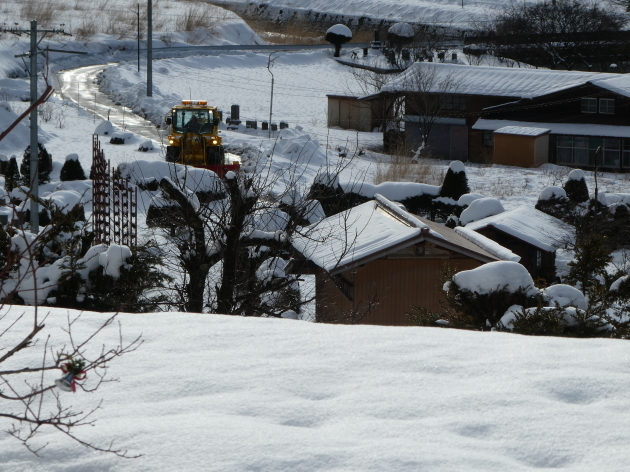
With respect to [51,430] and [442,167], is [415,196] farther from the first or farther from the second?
[51,430]

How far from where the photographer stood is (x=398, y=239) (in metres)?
13.9

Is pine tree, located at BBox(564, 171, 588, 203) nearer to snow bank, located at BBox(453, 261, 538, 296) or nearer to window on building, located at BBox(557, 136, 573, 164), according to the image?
window on building, located at BBox(557, 136, 573, 164)

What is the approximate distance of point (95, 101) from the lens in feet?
142

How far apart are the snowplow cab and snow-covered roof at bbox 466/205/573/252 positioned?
10012 mm

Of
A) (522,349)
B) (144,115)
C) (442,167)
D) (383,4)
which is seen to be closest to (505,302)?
(522,349)

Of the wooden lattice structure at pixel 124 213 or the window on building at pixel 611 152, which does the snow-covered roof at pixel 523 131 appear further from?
the wooden lattice structure at pixel 124 213

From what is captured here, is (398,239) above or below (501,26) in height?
below

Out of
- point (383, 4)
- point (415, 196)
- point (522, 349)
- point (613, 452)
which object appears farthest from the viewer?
point (383, 4)

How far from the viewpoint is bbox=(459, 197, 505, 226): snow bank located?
22.0 meters

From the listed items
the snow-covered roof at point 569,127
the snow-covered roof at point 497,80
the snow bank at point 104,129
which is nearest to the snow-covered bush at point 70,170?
the snow bank at point 104,129

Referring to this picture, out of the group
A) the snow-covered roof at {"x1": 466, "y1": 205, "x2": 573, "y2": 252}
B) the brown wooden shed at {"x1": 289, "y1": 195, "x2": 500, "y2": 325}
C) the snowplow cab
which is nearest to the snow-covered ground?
the brown wooden shed at {"x1": 289, "y1": 195, "x2": 500, "y2": 325}

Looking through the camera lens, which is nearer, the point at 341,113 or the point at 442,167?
the point at 442,167

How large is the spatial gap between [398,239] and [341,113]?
115ft

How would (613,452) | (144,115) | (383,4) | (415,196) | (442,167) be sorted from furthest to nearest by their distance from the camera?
(383,4) < (144,115) < (442,167) < (415,196) < (613,452)
